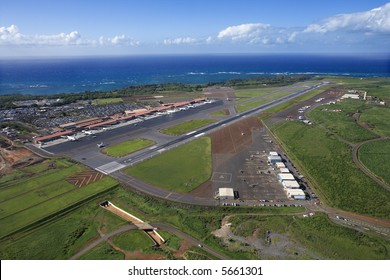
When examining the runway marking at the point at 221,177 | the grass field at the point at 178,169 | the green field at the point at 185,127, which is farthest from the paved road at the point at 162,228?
the green field at the point at 185,127

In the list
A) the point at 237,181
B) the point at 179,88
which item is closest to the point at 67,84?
the point at 179,88

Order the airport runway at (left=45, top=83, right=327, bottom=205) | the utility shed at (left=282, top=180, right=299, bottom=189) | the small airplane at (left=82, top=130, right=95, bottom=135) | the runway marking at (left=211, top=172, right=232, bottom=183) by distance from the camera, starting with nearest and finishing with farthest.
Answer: the utility shed at (left=282, top=180, right=299, bottom=189), the airport runway at (left=45, top=83, right=327, bottom=205), the runway marking at (left=211, top=172, right=232, bottom=183), the small airplane at (left=82, top=130, right=95, bottom=135)

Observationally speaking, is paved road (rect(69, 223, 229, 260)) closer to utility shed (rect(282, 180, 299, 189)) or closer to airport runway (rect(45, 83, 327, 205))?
airport runway (rect(45, 83, 327, 205))

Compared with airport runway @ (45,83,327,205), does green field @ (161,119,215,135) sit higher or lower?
higher

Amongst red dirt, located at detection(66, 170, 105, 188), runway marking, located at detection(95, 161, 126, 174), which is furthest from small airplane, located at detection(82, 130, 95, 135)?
red dirt, located at detection(66, 170, 105, 188)

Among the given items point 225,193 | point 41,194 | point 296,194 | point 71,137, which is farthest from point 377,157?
point 71,137

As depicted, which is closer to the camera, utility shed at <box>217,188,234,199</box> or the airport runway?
utility shed at <box>217,188,234,199</box>

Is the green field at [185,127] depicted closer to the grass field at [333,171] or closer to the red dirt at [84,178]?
the grass field at [333,171]
